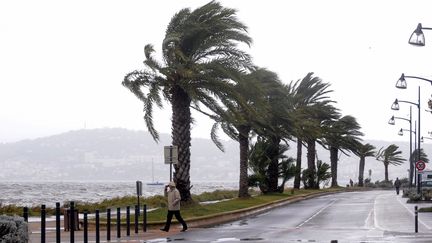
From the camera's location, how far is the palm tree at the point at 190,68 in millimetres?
30422

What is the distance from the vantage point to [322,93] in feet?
213

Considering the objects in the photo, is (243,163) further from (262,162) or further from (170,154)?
(170,154)

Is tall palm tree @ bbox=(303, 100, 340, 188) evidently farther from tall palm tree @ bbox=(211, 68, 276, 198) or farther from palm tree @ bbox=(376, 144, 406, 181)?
palm tree @ bbox=(376, 144, 406, 181)

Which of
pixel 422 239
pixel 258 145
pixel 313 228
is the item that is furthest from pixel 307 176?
pixel 422 239

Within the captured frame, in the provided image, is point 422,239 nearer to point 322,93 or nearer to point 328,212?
point 328,212

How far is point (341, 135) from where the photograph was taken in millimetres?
74188

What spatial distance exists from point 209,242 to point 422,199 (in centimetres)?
2705

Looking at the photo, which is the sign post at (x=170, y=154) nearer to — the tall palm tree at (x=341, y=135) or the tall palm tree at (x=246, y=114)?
the tall palm tree at (x=246, y=114)

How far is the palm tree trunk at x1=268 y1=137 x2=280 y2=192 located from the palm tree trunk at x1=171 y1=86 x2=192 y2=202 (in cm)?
2024

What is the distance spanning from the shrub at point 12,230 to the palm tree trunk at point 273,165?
3795cm

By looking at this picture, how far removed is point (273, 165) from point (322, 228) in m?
26.6

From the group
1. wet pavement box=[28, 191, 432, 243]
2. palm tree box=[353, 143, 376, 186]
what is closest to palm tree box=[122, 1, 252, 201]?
wet pavement box=[28, 191, 432, 243]

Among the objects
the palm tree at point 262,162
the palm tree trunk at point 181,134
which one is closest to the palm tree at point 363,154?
the palm tree at point 262,162

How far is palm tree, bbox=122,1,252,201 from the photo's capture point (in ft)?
99.8
